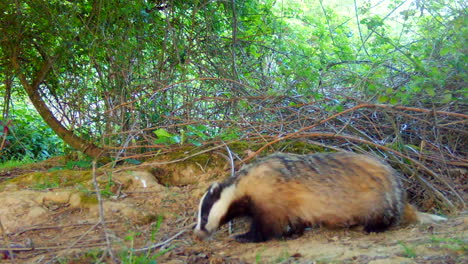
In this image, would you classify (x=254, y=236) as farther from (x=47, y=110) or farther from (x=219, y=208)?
(x=47, y=110)

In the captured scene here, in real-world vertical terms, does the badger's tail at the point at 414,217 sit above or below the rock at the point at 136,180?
below

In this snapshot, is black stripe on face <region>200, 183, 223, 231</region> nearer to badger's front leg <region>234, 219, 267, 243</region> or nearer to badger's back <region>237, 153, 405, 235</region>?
badger's back <region>237, 153, 405, 235</region>

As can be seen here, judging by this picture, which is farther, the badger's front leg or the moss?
the moss

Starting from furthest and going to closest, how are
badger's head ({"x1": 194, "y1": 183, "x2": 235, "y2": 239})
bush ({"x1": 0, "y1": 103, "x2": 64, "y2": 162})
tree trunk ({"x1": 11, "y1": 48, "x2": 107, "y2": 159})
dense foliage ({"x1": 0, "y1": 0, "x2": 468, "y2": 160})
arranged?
bush ({"x1": 0, "y1": 103, "x2": 64, "y2": 162}) < tree trunk ({"x1": 11, "y1": 48, "x2": 107, "y2": 159}) < dense foliage ({"x1": 0, "y1": 0, "x2": 468, "y2": 160}) < badger's head ({"x1": 194, "y1": 183, "x2": 235, "y2": 239})

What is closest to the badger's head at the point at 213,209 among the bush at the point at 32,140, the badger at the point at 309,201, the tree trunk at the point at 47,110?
the badger at the point at 309,201

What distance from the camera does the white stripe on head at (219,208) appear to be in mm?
2996

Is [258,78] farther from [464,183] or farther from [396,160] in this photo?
[464,183]

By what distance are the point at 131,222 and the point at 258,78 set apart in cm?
334

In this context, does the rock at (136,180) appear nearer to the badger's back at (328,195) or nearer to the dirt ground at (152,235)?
the dirt ground at (152,235)

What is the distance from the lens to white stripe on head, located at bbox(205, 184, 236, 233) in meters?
3.00

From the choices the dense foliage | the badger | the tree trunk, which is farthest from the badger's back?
the tree trunk

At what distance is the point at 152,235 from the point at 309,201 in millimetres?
1180

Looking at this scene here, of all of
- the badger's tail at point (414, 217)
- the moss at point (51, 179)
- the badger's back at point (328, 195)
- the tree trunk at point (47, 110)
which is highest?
Result: the tree trunk at point (47, 110)

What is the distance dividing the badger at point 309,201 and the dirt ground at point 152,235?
4.3 inches
